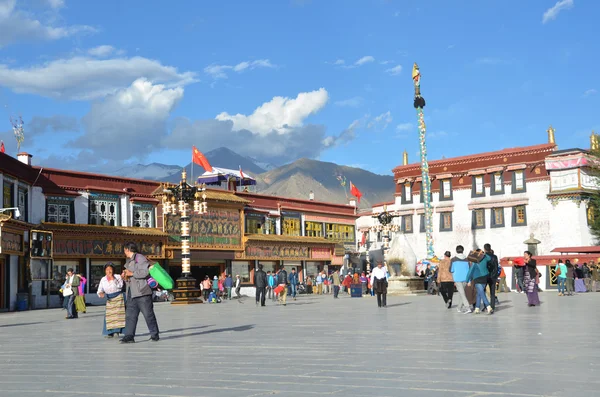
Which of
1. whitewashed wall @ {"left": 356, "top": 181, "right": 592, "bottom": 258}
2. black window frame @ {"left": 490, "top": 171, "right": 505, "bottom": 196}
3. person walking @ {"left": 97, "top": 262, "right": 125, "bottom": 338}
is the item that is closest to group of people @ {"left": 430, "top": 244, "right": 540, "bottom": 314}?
person walking @ {"left": 97, "top": 262, "right": 125, "bottom": 338}

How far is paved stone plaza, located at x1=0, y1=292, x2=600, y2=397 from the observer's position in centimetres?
698

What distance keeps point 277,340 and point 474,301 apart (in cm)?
880

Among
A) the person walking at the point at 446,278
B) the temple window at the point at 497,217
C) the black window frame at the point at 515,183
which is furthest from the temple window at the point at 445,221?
the person walking at the point at 446,278

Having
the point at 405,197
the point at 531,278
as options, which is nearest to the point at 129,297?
the point at 531,278

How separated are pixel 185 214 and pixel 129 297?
23054mm

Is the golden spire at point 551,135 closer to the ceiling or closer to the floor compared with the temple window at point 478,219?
closer to the ceiling

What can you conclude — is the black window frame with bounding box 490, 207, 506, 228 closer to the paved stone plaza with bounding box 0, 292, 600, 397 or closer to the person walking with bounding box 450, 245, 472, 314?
the person walking with bounding box 450, 245, 472, 314

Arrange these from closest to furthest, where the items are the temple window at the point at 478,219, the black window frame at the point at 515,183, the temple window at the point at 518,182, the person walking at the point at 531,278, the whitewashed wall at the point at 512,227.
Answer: the person walking at the point at 531,278
the whitewashed wall at the point at 512,227
the black window frame at the point at 515,183
the temple window at the point at 518,182
the temple window at the point at 478,219

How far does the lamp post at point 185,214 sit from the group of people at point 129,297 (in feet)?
62.4

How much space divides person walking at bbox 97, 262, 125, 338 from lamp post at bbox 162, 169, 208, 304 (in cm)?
1924

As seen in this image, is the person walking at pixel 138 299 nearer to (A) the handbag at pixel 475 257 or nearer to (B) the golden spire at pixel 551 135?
(A) the handbag at pixel 475 257

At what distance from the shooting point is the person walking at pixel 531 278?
70.1 ft

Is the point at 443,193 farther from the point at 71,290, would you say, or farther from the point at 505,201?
the point at 71,290

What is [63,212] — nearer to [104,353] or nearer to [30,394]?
[104,353]
